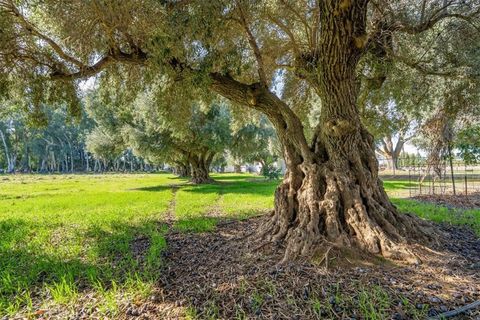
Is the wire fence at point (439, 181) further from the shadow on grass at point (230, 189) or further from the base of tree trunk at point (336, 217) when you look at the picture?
the base of tree trunk at point (336, 217)

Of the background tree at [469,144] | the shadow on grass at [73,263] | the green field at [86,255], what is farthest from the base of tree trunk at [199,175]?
the background tree at [469,144]

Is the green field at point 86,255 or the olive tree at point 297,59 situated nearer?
the green field at point 86,255

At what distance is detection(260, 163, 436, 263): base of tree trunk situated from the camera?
12.4ft

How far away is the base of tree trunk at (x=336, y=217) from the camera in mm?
3781

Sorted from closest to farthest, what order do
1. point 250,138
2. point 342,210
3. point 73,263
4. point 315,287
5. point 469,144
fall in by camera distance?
point 315,287 → point 73,263 → point 342,210 → point 469,144 → point 250,138

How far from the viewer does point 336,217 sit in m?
4.10

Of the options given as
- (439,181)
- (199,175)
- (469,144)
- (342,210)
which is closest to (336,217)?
(342,210)

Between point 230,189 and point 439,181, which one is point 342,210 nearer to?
point 439,181

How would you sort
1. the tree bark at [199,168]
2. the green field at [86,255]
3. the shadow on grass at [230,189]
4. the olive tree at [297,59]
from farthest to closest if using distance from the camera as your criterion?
the tree bark at [199,168] → the shadow on grass at [230,189] → the olive tree at [297,59] → the green field at [86,255]

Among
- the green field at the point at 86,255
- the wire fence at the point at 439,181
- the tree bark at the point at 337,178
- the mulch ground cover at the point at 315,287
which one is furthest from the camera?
the wire fence at the point at 439,181

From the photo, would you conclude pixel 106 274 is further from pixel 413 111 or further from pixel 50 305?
pixel 413 111

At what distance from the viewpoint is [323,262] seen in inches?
135

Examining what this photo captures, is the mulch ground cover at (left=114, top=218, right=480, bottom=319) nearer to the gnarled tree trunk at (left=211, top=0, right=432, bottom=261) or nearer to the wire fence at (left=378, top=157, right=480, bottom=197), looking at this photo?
the gnarled tree trunk at (left=211, top=0, right=432, bottom=261)

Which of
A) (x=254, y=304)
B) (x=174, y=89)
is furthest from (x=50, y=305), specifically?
(x=174, y=89)
